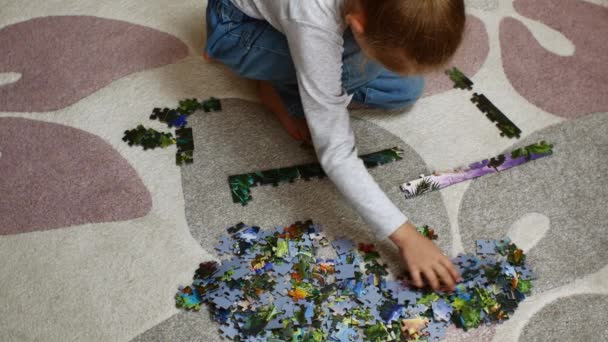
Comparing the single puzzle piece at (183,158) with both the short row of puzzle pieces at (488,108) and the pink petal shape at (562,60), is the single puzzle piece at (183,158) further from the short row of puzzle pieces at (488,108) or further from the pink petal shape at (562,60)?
the pink petal shape at (562,60)

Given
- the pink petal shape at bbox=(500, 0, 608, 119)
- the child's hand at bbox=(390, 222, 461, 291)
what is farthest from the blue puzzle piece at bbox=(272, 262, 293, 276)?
the pink petal shape at bbox=(500, 0, 608, 119)

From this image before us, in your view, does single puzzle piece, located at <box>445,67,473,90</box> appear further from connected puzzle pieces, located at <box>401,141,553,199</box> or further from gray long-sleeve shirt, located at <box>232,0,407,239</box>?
gray long-sleeve shirt, located at <box>232,0,407,239</box>

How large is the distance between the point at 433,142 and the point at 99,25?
0.96 m

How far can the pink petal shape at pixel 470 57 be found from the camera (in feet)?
4.79

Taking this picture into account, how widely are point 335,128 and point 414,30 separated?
0.87 feet

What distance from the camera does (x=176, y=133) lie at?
4.28 feet

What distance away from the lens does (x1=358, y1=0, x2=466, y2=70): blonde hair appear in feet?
2.71

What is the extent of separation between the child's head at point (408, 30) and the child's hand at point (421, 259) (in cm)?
32

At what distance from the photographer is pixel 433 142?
53.2 inches

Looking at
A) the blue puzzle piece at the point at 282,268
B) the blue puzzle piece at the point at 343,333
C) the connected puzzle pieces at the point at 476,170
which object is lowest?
the blue puzzle piece at the point at 343,333

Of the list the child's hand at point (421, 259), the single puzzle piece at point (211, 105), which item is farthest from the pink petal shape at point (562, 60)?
the single puzzle piece at point (211, 105)

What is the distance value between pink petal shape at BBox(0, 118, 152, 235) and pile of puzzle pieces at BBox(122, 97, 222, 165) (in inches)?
2.5

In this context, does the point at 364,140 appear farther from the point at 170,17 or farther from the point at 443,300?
the point at 170,17

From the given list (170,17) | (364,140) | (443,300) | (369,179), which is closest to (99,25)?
(170,17)
